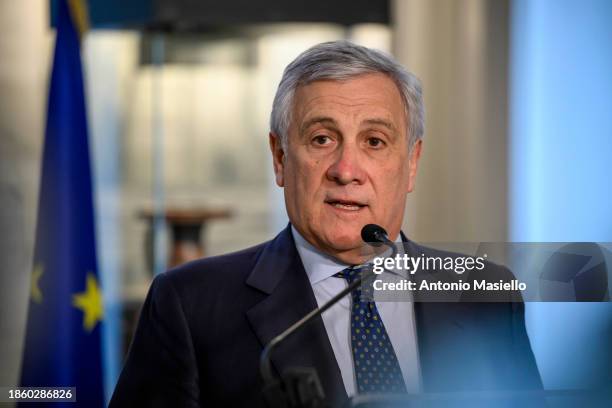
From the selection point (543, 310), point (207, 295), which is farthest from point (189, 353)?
point (543, 310)

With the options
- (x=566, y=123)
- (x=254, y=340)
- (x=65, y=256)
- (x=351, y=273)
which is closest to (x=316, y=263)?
(x=351, y=273)

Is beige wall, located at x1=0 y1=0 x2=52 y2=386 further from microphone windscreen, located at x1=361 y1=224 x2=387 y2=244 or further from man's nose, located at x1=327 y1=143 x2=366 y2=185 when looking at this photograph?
microphone windscreen, located at x1=361 y1=224 x2=387 y2=244

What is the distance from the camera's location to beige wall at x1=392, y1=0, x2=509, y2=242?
3.39m

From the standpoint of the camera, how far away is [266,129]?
5.00 metres

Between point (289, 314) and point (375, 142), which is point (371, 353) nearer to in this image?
point (289, 314)

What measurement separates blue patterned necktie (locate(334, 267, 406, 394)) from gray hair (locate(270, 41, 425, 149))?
1.02ft

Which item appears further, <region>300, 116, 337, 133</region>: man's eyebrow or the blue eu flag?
the blue eu flag

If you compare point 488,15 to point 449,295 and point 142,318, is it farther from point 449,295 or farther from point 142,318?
point 142,318

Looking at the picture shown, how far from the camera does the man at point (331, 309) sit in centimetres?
125

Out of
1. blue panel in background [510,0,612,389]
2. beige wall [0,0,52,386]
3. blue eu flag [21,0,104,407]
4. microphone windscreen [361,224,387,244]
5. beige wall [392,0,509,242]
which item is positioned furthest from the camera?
beige wall [392,0,509,242]

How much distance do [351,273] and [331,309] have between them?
0.24 feet

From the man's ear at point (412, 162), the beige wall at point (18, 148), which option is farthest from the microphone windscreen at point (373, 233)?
the beige wall at point (18, 148)

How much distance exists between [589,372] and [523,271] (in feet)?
0.66

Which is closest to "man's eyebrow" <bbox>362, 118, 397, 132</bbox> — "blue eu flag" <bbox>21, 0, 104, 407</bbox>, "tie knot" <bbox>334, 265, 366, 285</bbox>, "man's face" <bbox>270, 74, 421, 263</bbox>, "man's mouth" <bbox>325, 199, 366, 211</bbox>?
"man's face" <bbox>270, 74, 421, 263</bbox>
